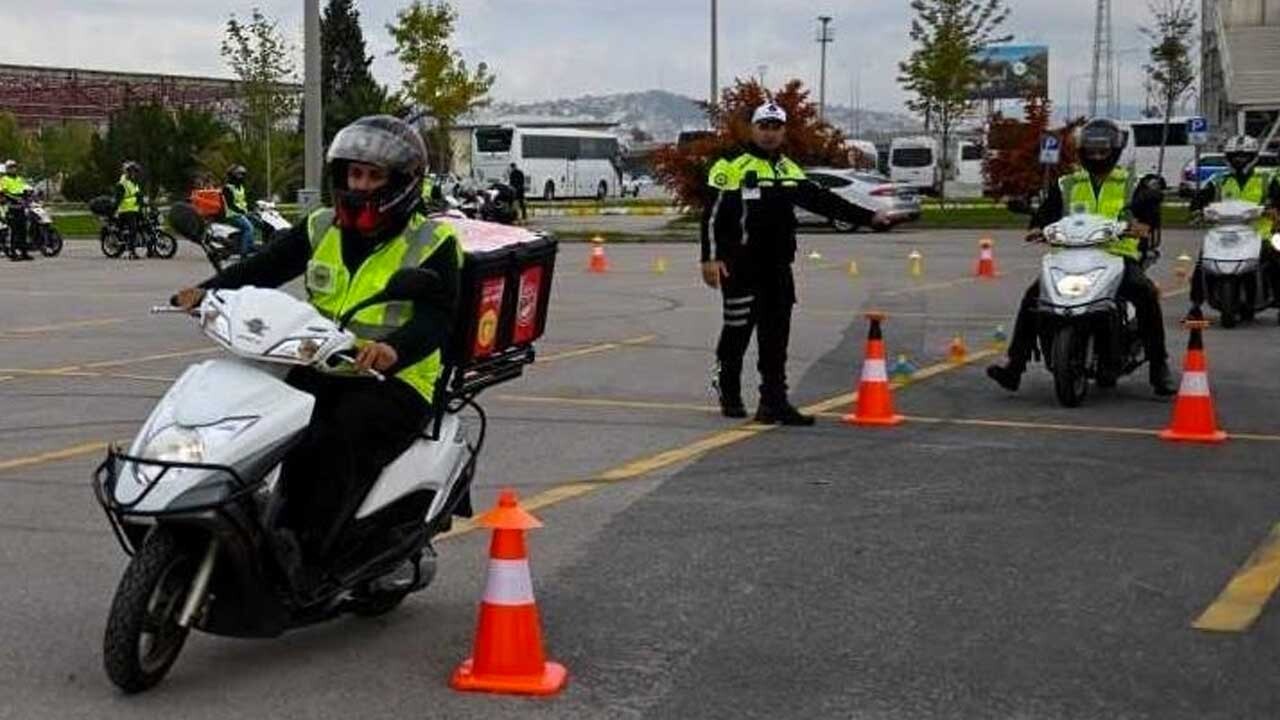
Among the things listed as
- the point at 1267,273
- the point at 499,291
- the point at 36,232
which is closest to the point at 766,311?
the point at 499,291

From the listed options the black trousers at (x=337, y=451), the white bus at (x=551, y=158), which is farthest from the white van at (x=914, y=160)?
the black trousers at (x=337, y=451)

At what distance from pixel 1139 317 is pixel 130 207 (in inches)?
887

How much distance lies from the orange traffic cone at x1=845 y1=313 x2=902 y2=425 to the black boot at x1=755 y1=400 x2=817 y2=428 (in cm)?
31

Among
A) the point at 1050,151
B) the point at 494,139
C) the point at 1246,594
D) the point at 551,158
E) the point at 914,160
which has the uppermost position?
the point at 494,139

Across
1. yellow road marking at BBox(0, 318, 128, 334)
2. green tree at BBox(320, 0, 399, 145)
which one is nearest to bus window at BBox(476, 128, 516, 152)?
green tree at BBox(320, 0, 399, 145)

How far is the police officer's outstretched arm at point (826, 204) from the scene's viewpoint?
10219 mm

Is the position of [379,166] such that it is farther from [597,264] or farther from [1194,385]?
[597,264]

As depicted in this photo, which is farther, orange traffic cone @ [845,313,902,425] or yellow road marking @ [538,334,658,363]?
yellow road marking @ [538,334,658,363]

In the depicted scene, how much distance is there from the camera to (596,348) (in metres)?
14.9

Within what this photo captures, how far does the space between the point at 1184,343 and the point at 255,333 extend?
11.6 metres

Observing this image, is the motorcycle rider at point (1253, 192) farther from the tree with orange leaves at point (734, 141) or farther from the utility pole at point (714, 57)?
the utility pole at point (714, 57)

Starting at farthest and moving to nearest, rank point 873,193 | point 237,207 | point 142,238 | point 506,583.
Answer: point 873,193 → point 142,238 → point 237,207 → point 506,583

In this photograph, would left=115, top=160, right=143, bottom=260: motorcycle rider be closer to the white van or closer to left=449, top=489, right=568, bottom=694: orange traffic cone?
left=449, top=489, right=568, bottom=694: orange traffic cone

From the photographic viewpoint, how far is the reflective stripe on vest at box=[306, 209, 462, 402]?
5.48 m
